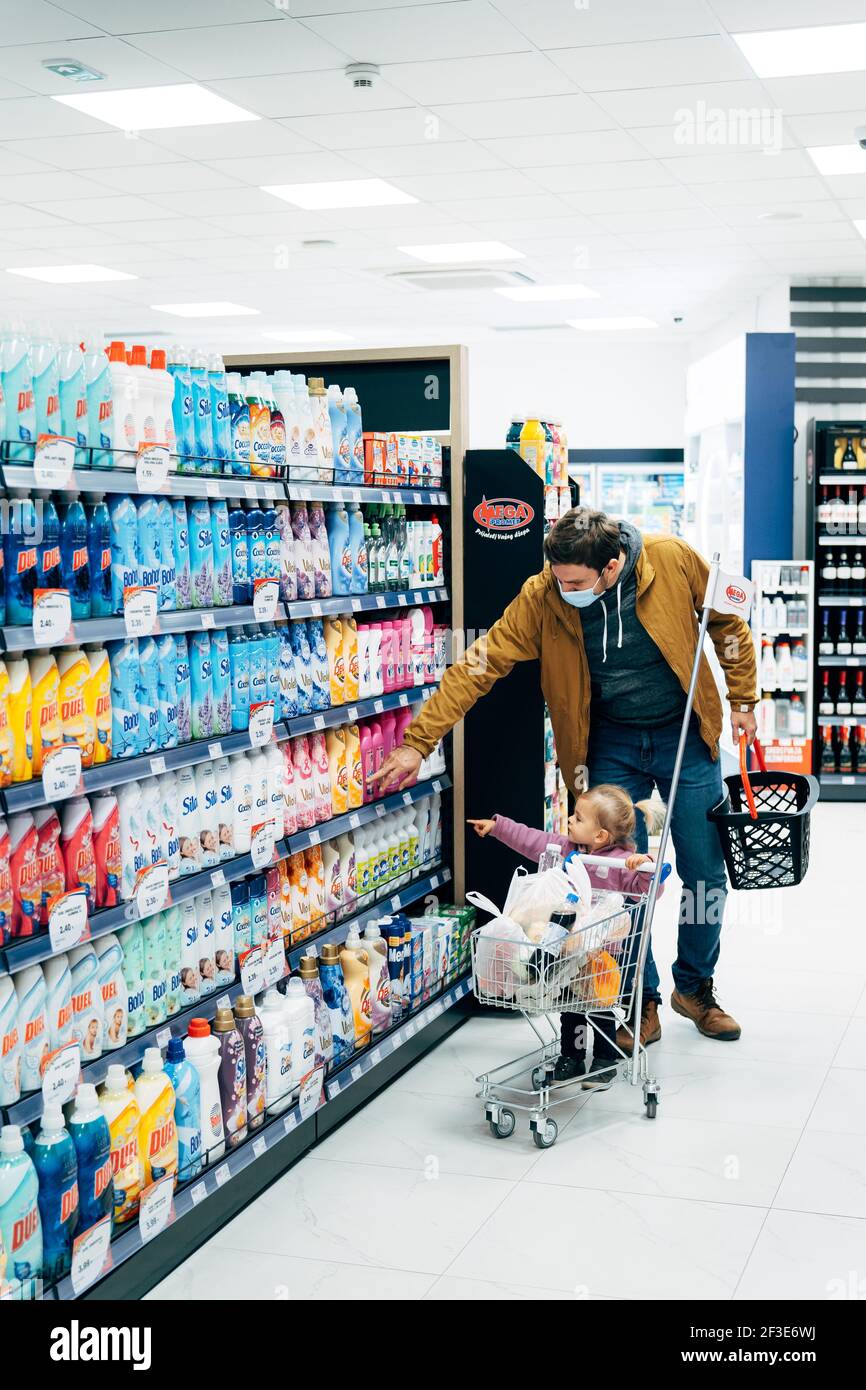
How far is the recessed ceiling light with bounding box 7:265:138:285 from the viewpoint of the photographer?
37.7 ft

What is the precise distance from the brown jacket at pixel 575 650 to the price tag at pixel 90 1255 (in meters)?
1.86

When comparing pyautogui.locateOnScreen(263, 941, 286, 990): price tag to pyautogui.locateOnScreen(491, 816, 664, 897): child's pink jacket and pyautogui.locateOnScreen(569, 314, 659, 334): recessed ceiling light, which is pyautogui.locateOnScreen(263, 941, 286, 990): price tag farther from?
pyautogui.locateOnScreen(569, 314, 659, 334): recessed ceiling light

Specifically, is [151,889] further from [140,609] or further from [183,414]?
[183,414]

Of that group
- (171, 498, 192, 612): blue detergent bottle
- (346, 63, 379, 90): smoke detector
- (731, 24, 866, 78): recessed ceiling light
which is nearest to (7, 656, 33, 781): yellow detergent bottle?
(171, 498, 192, 612): blue detergent bottle

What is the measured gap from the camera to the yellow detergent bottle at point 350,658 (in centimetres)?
437

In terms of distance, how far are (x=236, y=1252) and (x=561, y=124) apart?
616 cm

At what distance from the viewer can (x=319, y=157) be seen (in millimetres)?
8250

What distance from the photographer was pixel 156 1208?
307 centimetres

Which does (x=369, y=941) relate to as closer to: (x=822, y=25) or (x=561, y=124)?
(x=822, y=25)

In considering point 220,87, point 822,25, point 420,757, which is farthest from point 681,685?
point 220,87

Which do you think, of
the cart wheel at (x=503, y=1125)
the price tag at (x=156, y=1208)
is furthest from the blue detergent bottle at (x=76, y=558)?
the cart wheel at (x=503, y=1125)

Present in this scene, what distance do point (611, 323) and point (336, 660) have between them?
1133 centimetres

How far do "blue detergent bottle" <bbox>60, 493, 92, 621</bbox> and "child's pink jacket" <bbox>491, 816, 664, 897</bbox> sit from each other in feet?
5.11

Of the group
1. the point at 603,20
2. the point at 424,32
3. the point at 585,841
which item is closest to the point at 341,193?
the point at 424,32
